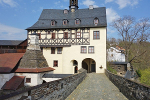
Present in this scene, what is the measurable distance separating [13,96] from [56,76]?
11354 millimetres

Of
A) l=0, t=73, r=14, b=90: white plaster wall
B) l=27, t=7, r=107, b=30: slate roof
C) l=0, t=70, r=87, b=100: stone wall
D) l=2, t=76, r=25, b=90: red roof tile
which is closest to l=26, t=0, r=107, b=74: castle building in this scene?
l=27, t=7, r=107, b=30: slate roof

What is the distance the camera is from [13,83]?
1435 centimetres

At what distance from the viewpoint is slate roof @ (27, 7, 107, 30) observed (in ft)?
68.8

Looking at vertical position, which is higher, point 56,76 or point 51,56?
point 51,56

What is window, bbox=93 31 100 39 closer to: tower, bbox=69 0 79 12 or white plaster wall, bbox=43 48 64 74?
white plaster wall, bbox=43 48 64 74

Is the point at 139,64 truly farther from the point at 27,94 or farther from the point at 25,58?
the point at 27,94

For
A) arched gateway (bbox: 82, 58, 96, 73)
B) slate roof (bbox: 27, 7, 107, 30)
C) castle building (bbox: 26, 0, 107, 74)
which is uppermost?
slate roof (bbox: 27, 7, 107, 30)

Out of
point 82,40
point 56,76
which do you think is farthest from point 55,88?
point 82,40

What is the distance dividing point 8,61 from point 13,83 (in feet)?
12.0

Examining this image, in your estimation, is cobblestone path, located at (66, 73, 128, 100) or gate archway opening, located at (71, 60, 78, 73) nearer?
cobblestone path, located at (66, 73, 128, 100)

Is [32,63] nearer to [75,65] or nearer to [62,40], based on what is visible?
[62,40]

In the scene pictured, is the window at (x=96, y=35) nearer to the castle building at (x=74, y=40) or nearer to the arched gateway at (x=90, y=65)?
the castle building at (x=74, y=40)

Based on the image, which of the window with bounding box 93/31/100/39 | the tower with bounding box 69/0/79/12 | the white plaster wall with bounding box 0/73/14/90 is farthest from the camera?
the tower with bounding box 69/0/79/12

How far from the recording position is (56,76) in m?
14.9
